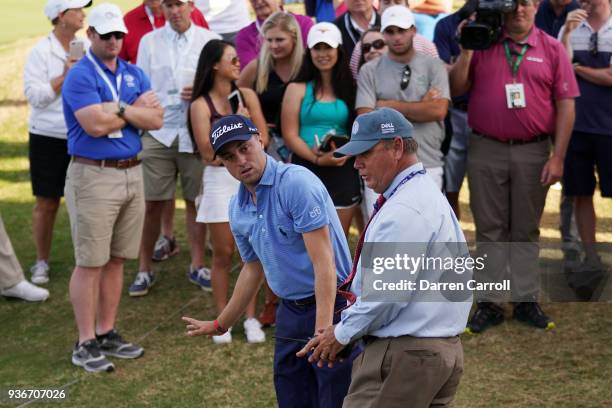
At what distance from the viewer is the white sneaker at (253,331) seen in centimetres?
681

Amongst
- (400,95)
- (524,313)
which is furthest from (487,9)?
(524,313)

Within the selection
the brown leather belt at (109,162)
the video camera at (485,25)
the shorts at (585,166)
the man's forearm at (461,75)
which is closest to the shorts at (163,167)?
the brown leather belt at (109,162)

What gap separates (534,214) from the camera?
7043 mm

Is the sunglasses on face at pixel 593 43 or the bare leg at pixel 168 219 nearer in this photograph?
the sunglasses on face at pixel 593 43

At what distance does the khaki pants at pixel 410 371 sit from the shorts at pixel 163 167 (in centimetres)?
419

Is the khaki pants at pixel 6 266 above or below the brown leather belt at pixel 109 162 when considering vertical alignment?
below

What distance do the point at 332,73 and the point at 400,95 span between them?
0.52 metres

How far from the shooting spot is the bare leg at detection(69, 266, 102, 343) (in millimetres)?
6496

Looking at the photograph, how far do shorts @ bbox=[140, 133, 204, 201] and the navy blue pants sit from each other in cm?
340

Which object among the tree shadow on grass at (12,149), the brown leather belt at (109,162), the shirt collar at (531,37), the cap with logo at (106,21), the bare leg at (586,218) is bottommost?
the tree shadow on grass at (12,149)

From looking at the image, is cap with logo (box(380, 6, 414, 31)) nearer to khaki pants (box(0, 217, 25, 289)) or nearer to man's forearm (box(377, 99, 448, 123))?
man's forearm (box(377, 99, 448, 123))

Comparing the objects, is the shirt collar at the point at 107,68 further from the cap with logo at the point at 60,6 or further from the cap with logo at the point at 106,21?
the cap with logo at the point at 60,6

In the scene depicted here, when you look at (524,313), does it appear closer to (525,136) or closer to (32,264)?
(525,136)

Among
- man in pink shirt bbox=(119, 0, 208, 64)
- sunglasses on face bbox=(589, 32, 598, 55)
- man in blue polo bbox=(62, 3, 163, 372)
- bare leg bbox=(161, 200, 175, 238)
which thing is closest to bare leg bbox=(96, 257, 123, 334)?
man in blue polo bbox=(62, 3, 163, 372)
